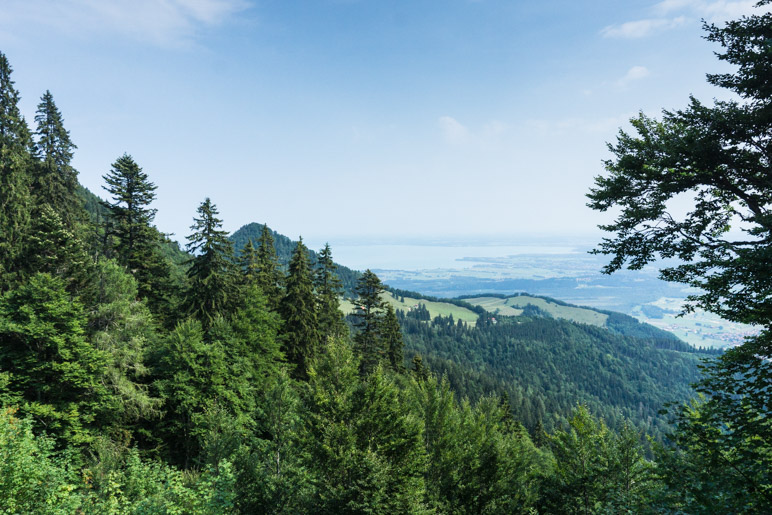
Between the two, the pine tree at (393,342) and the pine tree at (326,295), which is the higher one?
the pine tree at (326,295)

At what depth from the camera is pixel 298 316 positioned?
38.6 meters

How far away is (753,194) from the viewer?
12047mm

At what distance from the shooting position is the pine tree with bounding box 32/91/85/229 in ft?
109

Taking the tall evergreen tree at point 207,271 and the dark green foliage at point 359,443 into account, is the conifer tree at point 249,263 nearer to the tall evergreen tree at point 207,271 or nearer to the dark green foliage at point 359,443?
the tall evergreen tree at point 207,271

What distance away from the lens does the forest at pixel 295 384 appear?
1112cm

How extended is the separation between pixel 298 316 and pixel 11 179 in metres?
26.8

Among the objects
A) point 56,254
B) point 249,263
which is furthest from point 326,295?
point 56,254

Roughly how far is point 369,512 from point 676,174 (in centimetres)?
1836

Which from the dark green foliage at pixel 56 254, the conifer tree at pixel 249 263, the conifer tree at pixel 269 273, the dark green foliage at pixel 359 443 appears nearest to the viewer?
the dark green foliage at pixel 359 443

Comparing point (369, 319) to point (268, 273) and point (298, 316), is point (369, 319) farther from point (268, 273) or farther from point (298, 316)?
point (268, 273)

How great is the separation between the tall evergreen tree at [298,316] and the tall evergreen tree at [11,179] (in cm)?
2133

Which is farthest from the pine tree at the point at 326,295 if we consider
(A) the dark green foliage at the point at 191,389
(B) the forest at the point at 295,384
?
(A) the dark green foliage at the point at 191,389

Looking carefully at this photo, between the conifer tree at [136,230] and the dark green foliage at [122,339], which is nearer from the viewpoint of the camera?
the dark green foliage at [122,339]

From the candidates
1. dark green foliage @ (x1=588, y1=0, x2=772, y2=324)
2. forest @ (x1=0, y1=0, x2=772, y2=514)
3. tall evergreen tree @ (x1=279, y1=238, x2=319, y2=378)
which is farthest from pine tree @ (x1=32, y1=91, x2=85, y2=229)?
dark green foliage @ (x1=588, y1=0, x2=772, y2=324)
